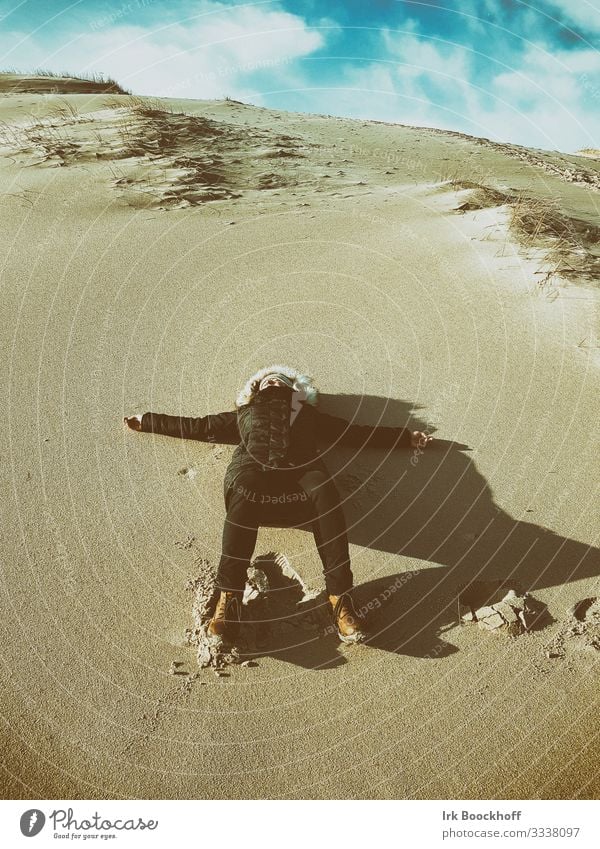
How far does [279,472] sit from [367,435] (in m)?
0.94

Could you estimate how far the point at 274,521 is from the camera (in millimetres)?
4059

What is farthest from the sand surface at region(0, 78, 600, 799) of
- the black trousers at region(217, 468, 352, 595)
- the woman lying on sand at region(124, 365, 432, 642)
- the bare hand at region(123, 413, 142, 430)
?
the black trousers at region(217, 468, 352, 595)

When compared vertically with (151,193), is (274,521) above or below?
below

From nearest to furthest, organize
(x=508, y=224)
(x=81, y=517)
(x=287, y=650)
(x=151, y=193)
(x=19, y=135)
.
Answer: (x=287, y=650)
(x=81, y=517)
(x=508, y=224)
(x=151, y=193)
(x=19, y=135)

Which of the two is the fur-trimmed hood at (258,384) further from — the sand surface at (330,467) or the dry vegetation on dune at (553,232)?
the dry vegetation on dune at (553,232)

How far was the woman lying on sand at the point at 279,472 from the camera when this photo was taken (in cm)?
370

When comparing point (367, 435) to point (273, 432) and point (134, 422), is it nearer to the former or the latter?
point (273, 432)

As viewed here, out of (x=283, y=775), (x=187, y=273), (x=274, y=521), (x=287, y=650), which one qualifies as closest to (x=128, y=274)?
(x=187, y=273)

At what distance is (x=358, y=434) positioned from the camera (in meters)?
4.67

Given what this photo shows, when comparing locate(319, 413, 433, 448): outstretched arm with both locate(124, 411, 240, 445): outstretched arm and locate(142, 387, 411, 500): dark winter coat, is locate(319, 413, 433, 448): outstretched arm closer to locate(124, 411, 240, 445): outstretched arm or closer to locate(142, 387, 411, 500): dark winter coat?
locate(142, 387, 411, 500): dark winter coat

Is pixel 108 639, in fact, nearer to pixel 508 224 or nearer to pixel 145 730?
pixel 145 730

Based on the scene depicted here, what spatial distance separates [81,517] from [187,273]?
11.5ft

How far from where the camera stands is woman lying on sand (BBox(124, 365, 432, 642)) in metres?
3.70

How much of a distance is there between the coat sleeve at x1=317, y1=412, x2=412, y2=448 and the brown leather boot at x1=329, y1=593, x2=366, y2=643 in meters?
1.32
